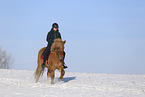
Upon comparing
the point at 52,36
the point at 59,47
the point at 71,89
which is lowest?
the point at 71,89

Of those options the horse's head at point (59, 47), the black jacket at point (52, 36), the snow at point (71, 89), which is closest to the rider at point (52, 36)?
the black jacket at point (52, 36)

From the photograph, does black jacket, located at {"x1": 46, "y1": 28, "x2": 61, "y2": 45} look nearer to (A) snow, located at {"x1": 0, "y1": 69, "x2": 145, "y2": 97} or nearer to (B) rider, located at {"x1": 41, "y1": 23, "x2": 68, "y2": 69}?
(B) rider, located at {"x1": 41, "y1": 23, "x2": 68, "y2": 69}

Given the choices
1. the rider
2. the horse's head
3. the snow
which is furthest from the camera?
the rider

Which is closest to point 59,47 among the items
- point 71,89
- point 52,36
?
point 52,36

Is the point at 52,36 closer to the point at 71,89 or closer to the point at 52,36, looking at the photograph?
the point at 52,36

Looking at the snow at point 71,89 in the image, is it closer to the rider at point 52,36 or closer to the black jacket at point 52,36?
the rider at point 52,36

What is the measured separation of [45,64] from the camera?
13.6m

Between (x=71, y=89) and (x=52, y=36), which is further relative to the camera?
(x=52, y=36)

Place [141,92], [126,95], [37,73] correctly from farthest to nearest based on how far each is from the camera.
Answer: [37,73]
[141,92]
[126,95]

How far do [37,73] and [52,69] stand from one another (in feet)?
6.31

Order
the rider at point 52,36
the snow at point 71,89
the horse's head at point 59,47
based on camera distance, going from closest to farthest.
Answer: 1. the snow at point 71,89
2. the horse's head at point 59,47
3. the rider at point 52,36

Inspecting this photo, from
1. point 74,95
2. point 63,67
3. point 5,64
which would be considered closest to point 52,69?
point 63,67

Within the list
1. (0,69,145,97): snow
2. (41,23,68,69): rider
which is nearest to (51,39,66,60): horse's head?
(41,23,68,69): rider

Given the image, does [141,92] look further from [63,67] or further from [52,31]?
[52,31]
